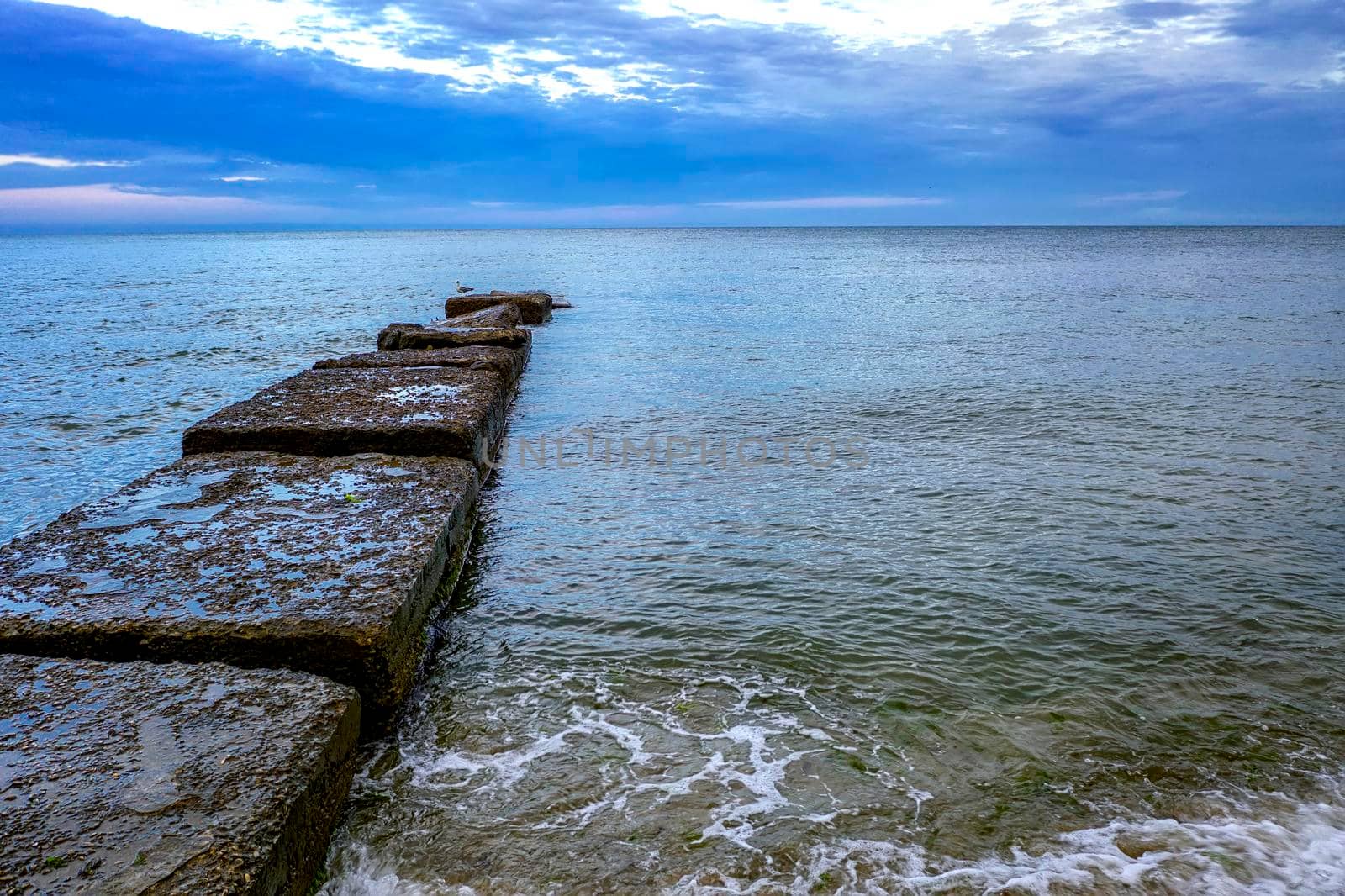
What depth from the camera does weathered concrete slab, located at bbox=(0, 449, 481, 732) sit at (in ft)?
11.8

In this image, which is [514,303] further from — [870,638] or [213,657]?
[213,657]

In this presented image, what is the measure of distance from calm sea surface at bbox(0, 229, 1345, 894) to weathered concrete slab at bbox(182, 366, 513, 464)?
818mm

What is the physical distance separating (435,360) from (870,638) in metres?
7.11

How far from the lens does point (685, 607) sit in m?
5.45

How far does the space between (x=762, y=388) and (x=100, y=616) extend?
1017cm

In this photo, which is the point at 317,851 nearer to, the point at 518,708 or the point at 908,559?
the point at 518,708

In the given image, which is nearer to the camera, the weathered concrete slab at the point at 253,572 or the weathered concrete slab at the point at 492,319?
the weathered concrete slab at the point at 253,572

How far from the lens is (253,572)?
13.7ft

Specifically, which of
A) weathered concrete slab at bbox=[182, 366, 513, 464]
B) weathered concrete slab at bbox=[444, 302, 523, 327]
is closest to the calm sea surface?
weathered concrete slab at bbox=[182, 366, 513, 464]

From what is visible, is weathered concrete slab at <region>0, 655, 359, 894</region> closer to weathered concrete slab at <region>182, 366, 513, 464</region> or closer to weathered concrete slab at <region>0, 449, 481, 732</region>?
weathered concrete slab at <region>0, 449, 481, 732</region>

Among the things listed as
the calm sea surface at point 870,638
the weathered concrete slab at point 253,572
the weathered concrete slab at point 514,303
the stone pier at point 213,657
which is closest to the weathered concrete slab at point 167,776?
the stone pier at point 213,657

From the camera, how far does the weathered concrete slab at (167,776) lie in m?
2.38

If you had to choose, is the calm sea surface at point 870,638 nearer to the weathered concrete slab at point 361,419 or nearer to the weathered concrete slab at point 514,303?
the weathered concrete slab at point 361,419

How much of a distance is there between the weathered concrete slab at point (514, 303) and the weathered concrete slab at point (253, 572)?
47.3ft
